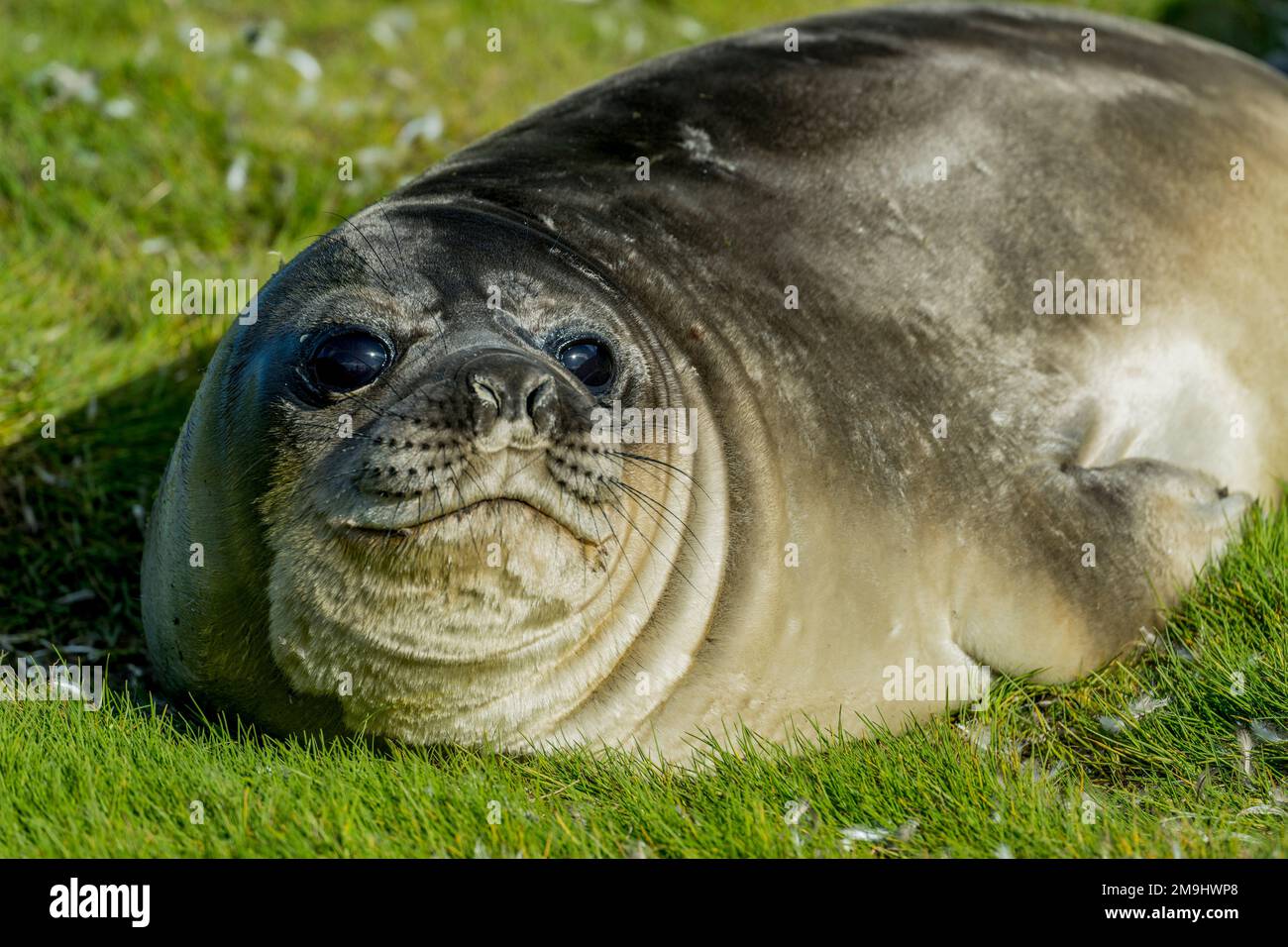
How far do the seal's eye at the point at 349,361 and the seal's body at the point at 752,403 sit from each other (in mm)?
10

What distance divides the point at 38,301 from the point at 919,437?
3.52m

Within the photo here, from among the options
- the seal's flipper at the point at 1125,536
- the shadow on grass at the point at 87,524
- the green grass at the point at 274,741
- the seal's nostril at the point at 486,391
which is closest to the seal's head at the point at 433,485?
the seal's nostril at the point at 486,391

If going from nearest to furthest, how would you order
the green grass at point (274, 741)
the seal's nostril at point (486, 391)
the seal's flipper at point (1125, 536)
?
the seal's nostril at point (486, 391)
the green grass at point (274, 741)
the seal's flipper at point (1125, 536)

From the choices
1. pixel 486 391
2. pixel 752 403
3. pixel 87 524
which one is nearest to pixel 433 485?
pixel 486 391

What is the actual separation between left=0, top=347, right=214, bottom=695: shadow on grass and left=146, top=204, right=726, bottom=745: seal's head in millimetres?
967

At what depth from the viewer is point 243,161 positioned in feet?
23.4

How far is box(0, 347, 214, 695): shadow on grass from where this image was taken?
475cm

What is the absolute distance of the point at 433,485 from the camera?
326cm

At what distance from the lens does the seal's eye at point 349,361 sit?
138 inches

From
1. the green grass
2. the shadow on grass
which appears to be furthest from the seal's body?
the shadow on grass

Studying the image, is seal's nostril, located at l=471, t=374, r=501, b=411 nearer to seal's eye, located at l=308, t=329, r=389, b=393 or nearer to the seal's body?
the seal's body

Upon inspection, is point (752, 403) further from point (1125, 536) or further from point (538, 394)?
point (1125, 536)

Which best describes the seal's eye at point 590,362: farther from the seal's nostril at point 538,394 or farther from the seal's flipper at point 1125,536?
the seal's flipper at point 1125,536

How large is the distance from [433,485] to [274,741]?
872 mm
